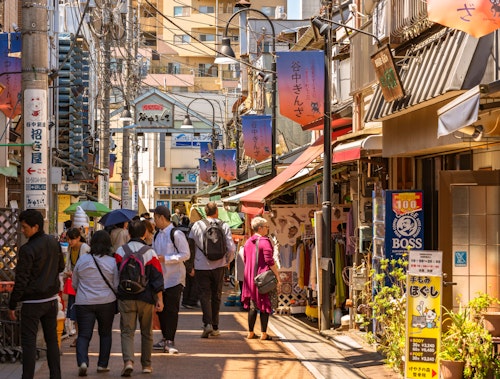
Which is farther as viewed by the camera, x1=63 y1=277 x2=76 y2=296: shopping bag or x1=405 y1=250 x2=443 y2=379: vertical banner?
x1=63 y1=277 x2=76 y2=296: shopping bag

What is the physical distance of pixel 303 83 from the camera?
2061 centimetres

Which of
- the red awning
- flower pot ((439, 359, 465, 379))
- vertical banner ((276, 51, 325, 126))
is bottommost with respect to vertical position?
flower pot ((439, 359, 465, 379))

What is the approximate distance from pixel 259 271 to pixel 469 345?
230 inches

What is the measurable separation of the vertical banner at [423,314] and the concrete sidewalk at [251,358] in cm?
133

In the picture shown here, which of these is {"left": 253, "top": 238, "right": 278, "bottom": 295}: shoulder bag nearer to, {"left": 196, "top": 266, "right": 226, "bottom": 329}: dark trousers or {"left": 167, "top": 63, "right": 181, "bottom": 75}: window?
{"left": 196, "top": 266, "right": 226, "bottom": 329}: dark trousers

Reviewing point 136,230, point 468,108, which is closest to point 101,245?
point 136,230

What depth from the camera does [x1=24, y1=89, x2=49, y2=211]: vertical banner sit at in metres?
14.2

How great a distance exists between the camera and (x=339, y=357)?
14781mm

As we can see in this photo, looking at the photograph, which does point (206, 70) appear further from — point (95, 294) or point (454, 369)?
point (454, 369)

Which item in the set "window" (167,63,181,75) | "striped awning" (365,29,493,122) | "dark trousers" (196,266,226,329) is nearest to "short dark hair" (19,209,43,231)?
"striped awning" (365,29,493,122)

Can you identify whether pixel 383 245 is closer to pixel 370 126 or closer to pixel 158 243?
pixel 158 243

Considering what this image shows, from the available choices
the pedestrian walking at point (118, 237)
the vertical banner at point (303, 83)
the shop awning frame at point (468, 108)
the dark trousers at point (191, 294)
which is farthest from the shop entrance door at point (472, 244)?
the dark trousers at point (191, 294)

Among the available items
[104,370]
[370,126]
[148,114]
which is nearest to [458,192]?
[104,370]

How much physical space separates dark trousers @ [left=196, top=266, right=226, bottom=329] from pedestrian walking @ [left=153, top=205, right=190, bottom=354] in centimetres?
185
